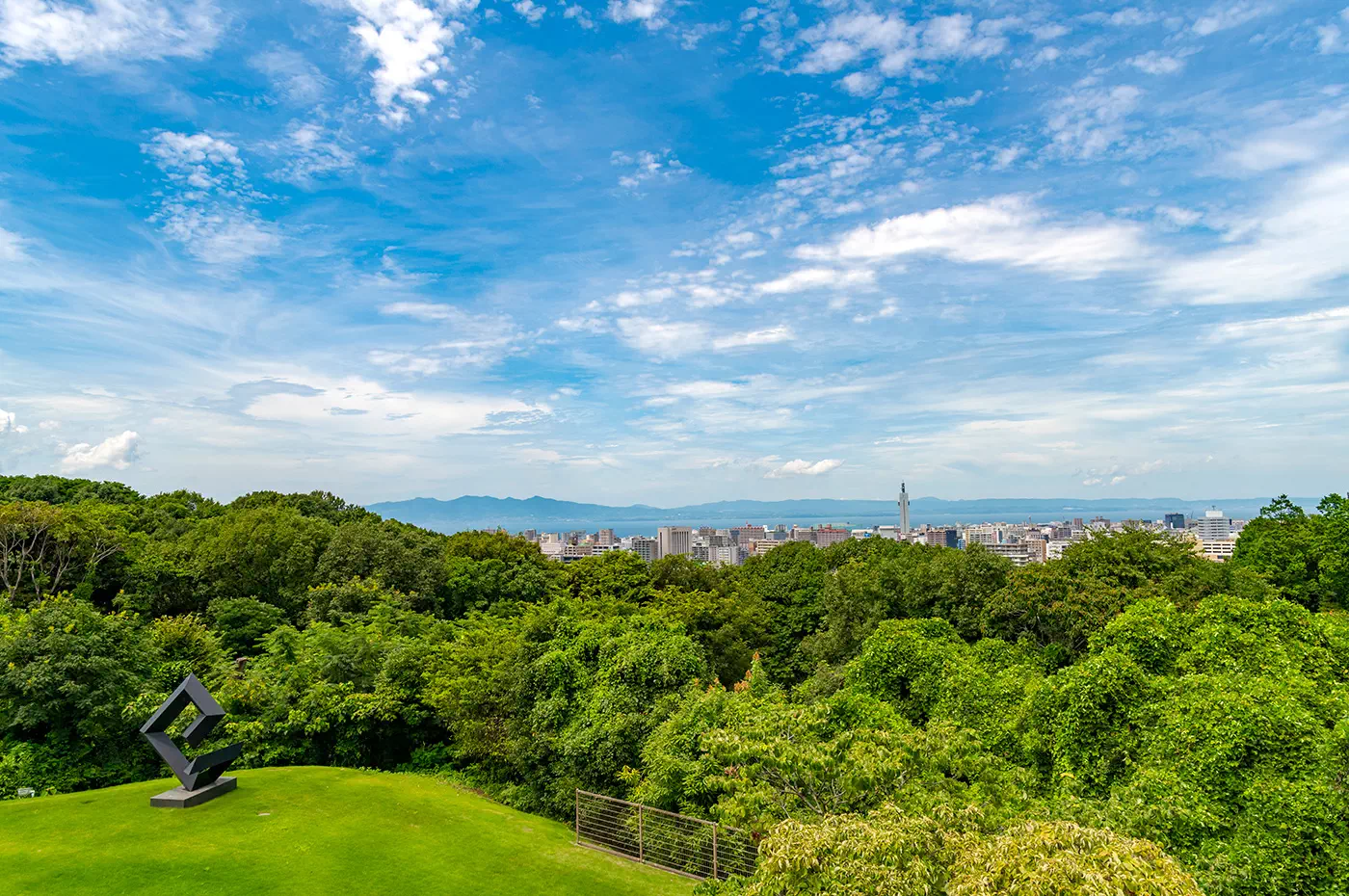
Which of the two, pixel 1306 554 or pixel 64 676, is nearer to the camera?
pixel 64 676

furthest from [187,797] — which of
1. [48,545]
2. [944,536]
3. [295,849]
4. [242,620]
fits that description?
[944,536]

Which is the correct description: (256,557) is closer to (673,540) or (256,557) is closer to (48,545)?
(48,545)

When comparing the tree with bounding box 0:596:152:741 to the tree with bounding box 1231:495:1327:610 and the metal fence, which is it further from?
the tree with bounding box 1231:495:1327:610

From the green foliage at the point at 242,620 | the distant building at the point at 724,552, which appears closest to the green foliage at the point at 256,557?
the green foliage at the point at 242,620

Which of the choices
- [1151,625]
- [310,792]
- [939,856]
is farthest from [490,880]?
[1151,625]

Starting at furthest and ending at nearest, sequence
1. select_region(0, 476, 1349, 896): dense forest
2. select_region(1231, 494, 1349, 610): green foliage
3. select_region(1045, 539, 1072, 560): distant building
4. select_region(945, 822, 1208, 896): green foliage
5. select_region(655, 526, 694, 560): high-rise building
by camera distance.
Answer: select_region(655, 526, 694, 560): high-rise building, select_region(1045, 539, 1072, 560): distant building, select_region(1231, 494, 1349, 610): green foliage, select_region(0, 476, 1349, 896): dense forest, select_region(945, 822, 1208, 896): green foliage

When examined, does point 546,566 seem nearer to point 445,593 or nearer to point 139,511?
point 445,593

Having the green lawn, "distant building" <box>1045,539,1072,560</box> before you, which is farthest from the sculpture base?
"distant building" <box>1045,539,1072,560</box>
